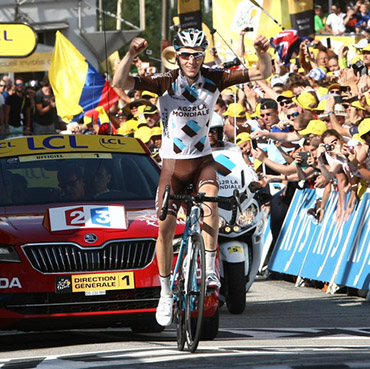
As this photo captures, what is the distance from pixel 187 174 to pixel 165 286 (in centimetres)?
87

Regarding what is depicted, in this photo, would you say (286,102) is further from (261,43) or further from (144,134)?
(261,43)

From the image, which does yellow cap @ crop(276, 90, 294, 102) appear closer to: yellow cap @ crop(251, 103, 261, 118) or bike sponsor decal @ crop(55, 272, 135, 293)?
yellow cap @ crop(251, 103, 261, 118)

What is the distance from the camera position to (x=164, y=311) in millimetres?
9055

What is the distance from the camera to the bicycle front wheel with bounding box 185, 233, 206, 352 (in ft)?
28.3

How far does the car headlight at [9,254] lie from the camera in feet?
30.2

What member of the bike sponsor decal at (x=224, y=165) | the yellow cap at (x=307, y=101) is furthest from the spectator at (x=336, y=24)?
the bike sponsor decal at (x=224, y=165)

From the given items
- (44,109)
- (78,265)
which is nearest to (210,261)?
(78,265)

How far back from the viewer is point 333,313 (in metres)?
12.0

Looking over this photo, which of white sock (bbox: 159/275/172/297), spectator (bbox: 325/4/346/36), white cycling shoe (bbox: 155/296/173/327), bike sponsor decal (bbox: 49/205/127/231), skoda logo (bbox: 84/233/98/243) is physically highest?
spectator (bbox: 325/4/346/36)

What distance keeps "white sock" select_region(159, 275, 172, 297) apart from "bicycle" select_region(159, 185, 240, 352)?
0.05 metres

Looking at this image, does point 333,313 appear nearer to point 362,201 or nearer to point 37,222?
point 362,201

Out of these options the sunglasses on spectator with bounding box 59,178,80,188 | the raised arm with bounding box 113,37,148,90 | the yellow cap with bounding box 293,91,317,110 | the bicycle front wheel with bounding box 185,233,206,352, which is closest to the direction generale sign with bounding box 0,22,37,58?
the yellow cap with bounding box 293,91,317,110

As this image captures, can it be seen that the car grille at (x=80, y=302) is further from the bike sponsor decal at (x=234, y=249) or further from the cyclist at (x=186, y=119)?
the bike sponsor decal at (x=234, y=249)

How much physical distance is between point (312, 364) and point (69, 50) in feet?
57.3
